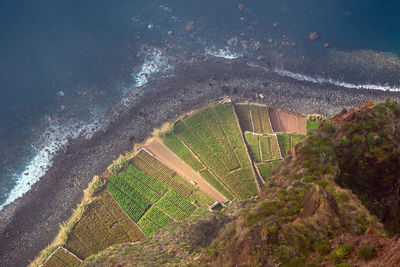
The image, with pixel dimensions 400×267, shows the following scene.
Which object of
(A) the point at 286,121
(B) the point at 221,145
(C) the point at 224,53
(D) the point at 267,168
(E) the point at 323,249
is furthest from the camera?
(C) the point at 224,53

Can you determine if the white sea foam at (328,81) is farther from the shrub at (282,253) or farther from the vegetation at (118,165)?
the shrub at (282,253)

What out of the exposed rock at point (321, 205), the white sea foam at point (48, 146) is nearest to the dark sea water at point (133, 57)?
the white sea foam at point (48, 146)

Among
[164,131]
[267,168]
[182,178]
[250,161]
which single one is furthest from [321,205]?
[164,131]

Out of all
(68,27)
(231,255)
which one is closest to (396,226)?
(231,255)

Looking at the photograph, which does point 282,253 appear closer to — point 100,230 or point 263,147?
point 100,230

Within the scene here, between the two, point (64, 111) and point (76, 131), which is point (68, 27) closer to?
point (64, 111)
